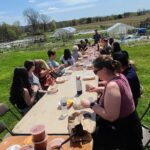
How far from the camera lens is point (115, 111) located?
2.88 metres

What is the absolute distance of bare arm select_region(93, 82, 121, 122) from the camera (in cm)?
284

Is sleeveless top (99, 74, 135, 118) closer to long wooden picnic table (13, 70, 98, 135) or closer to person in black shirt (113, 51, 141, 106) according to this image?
long wooden picnic table (13, 70, 98, 135)

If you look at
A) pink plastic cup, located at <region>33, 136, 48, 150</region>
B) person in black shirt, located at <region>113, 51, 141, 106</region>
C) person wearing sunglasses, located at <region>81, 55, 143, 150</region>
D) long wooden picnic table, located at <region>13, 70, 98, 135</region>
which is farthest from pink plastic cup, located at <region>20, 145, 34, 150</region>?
person in black shirt, located at <region>113, 51, 141, 106</region>

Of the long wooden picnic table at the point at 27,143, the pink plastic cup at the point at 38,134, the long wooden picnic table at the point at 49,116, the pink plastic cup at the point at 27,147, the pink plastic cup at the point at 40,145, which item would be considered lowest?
the long wooden picnic table at the point at 49,116

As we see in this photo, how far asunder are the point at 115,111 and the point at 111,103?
10cm

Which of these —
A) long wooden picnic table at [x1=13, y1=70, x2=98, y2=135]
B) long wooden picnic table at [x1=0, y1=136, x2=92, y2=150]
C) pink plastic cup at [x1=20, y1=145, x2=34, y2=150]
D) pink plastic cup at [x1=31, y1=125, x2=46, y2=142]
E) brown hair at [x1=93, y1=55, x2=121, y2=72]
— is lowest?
long wooden picnic table at [x1=13, y1=70, x2=98, y2=135]

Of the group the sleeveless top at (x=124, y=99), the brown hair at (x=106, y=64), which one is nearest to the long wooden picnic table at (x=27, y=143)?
the sleeveless top at (x=124, y=99)

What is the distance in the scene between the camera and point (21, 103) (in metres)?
4.67

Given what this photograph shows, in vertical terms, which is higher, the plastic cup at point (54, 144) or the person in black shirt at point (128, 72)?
the person in black shirt at point (128, 72)

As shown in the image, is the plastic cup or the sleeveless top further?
the sleeveless top

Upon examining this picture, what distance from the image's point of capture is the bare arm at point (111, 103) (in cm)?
284

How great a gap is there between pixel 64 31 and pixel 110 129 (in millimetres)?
43260

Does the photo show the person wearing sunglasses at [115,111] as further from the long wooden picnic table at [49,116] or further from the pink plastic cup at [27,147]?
the pink plastic cup at [27,147]

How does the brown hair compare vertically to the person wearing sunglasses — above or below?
above
